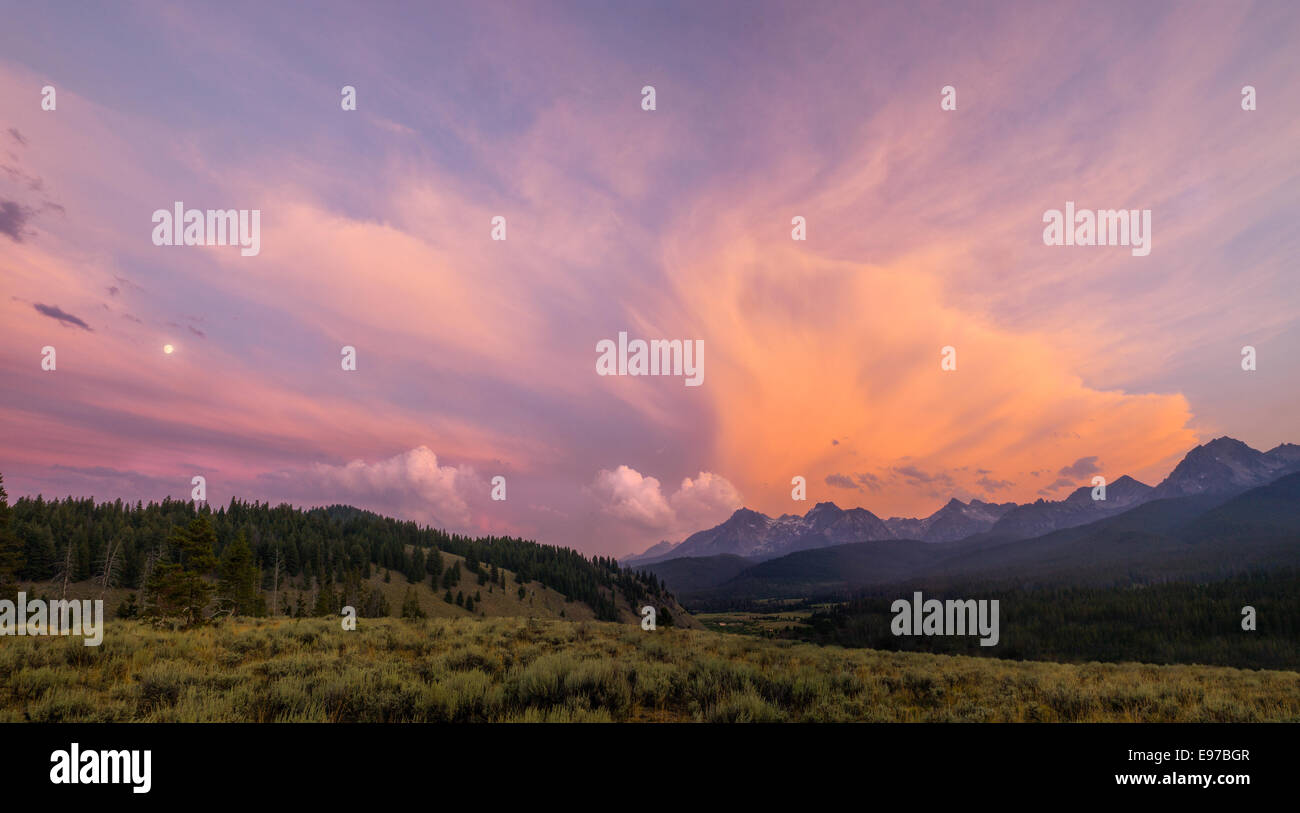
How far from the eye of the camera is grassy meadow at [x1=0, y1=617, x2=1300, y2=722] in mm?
8523

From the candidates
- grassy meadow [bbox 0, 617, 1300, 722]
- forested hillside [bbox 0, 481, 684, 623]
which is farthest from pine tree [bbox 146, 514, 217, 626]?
grassy meadow [bbox 0, 617, 1300, 722]

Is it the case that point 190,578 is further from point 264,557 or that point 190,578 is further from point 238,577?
point 264,557

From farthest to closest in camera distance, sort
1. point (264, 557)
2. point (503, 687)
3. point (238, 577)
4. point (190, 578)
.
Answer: point (264, 557), point (238, 577), point (190, 578), point (503, 687)

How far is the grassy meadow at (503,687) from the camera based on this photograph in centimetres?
852

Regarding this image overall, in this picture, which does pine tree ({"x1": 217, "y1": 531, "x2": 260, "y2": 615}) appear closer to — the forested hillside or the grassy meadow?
the forested hillside

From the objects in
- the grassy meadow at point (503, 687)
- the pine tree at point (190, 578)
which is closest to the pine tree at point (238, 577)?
the pine tree at point (190, 578)

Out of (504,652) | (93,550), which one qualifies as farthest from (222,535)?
(504,652)

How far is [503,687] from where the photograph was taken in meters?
9.63

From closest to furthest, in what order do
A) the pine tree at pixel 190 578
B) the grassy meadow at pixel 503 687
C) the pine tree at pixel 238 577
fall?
the grassy meadow at pixel 503 687 → the pine tree at pixel 190 578 → the pine tree at pixel 238 577

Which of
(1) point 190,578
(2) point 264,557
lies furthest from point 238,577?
(2) point 264,557

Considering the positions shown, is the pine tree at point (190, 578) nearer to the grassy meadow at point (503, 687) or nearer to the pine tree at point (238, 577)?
the pine tree at point (238, 577)

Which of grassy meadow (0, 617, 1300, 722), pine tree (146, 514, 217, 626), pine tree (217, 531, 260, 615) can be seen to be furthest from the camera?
pine tree (217, 531, 260, 615)
